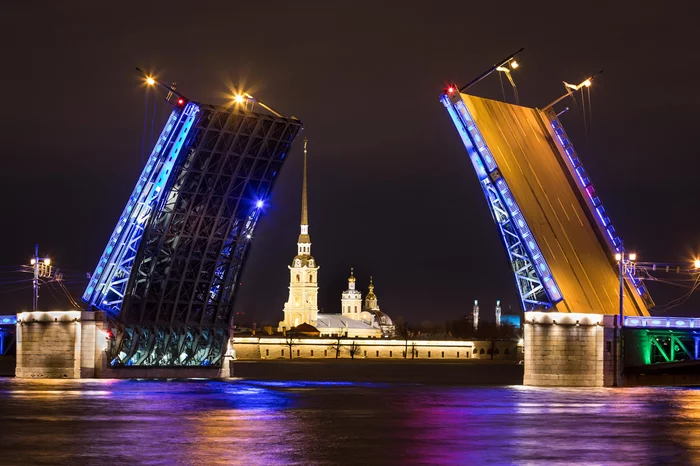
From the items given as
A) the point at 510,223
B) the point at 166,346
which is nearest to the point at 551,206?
the point at 510,223

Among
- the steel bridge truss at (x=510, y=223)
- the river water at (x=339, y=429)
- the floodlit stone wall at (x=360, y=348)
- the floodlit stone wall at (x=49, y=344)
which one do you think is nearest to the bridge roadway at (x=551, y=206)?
the steel bridge truss at (x=510, y=223)

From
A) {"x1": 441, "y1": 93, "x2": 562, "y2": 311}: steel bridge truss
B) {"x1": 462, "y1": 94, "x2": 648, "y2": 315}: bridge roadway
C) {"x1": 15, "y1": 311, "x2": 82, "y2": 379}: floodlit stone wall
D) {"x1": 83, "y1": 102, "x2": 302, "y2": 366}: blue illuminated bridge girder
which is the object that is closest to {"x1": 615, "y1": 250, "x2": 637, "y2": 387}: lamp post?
{"x1": 462, "y1": 94, "x2": 648, "y2": 315}: bridge roadway

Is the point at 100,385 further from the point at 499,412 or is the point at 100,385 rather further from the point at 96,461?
the point at 96,461

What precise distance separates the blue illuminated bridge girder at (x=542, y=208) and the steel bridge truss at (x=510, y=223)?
1.7 inches

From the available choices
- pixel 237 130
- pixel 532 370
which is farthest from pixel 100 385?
pixel 532 370

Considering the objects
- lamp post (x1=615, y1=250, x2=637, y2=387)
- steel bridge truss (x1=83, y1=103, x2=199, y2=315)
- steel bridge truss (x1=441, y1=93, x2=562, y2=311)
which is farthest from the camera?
lamp post (x1=615, y1=250, x2=637, y2=387)

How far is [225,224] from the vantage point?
5553 centimetres

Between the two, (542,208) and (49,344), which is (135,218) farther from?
(542,208)

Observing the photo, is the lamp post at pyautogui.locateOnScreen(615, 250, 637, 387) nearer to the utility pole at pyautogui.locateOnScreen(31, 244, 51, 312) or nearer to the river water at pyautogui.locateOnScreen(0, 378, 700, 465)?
the river water at pyautogui.locateOnScreen(0, 378, 700, 465)

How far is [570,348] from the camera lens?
5256 centimetres

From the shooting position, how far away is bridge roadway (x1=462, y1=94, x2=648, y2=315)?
52.9m

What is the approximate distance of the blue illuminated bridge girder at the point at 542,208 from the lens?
52.5 meters

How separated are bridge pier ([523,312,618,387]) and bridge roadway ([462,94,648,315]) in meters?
0.92

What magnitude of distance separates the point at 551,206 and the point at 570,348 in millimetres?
6602
